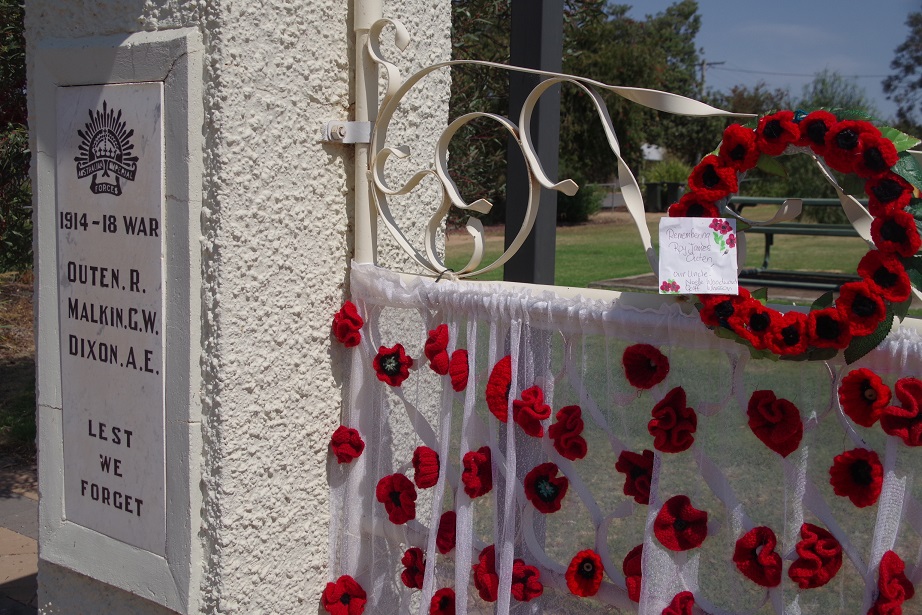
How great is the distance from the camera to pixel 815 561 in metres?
1.55

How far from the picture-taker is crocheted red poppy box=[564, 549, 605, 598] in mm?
1851

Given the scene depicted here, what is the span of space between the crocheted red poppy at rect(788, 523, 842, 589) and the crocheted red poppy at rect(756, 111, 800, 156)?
679mm

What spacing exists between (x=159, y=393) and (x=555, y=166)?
122cm

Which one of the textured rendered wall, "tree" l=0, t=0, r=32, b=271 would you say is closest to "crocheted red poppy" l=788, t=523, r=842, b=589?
the textured rendered wall

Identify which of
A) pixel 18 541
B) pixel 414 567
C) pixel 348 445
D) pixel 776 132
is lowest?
pixel 18 541

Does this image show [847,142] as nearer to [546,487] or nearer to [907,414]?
[907,414]

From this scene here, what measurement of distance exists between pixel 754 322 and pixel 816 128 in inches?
13.8

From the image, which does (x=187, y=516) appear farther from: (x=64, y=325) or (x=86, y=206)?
(x=86, y=206)

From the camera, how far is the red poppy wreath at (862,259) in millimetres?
1468

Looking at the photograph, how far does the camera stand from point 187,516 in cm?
215

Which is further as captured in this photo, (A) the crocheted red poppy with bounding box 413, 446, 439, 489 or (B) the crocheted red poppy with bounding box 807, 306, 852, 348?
(A) the crocheted red poppy with bounding box 413, 446, 439, 489

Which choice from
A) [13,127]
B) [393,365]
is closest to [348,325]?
[393,365]

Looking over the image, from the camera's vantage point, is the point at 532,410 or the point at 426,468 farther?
the point at 426,468

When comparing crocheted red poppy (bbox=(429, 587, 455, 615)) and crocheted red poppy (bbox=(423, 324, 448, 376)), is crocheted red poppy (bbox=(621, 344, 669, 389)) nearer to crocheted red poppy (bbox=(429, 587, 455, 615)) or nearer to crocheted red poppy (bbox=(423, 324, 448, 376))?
crocheted red poppy (bbox=(423, 324, 448, 376))
